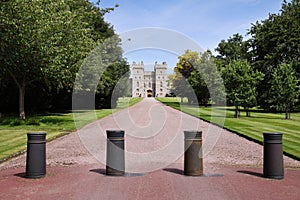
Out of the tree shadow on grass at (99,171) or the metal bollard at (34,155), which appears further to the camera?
the tree shadow on grass at (99,171)

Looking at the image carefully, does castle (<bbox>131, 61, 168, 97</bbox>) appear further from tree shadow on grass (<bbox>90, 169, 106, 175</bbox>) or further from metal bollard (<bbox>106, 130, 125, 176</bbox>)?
metal bollard (<bbox>106, 130, 125, 176</bbox>)

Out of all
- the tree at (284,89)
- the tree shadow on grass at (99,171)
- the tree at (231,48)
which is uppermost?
the tree at (231,48)

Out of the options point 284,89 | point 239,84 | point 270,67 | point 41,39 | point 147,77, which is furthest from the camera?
point 270,67

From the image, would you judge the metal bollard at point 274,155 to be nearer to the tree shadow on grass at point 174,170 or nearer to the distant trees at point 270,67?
A: the tree shadow on grass at point 174,170

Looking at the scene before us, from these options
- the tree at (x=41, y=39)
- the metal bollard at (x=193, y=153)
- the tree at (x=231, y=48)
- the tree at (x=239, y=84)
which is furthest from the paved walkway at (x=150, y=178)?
the tree at (x=231, y=48)

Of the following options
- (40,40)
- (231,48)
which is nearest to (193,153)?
(40,40)

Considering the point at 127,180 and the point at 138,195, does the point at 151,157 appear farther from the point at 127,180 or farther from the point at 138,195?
the point at 138,195

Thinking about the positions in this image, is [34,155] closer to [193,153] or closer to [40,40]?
[193,153]

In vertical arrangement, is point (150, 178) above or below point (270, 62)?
below

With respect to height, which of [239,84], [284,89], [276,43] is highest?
[276,43]

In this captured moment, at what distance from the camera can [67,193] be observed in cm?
732

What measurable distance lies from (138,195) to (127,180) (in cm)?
137

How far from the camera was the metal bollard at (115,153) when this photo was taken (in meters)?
8.94

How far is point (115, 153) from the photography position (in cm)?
906
